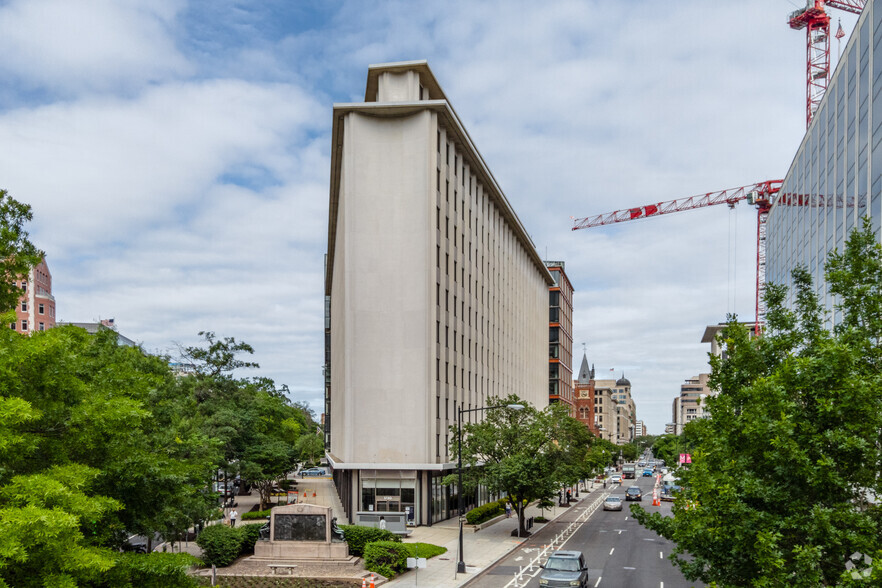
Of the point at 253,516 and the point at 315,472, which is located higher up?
the point at 253,516

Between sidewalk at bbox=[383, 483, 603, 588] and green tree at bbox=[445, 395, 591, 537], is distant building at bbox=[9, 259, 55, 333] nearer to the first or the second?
sidewalk at bbox=[383, 483, 603, 588]

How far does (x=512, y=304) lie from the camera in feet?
274

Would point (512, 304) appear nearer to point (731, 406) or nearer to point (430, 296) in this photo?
point (430, 296)

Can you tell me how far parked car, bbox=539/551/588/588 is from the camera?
91.1ft

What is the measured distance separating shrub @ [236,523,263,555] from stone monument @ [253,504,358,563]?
117 centimetres

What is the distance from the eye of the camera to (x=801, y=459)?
493 inches

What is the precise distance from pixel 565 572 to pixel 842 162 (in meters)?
23.9

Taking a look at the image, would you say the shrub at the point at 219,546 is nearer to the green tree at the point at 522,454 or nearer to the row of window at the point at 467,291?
the green tree at the point at 522,454

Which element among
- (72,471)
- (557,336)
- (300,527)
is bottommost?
(300,527)

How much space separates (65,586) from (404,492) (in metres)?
38.4

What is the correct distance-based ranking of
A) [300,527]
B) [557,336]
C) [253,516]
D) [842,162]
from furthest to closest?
1. [557,336]
2. [253,516]
3. [842,162]
4. [300,527]

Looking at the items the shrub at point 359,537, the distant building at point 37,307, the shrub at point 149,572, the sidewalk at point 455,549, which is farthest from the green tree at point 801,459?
the distant building at point 37,307

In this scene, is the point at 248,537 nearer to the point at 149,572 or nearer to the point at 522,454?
the point at 522,454

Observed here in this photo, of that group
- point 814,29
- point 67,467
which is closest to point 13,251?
point 67,467
